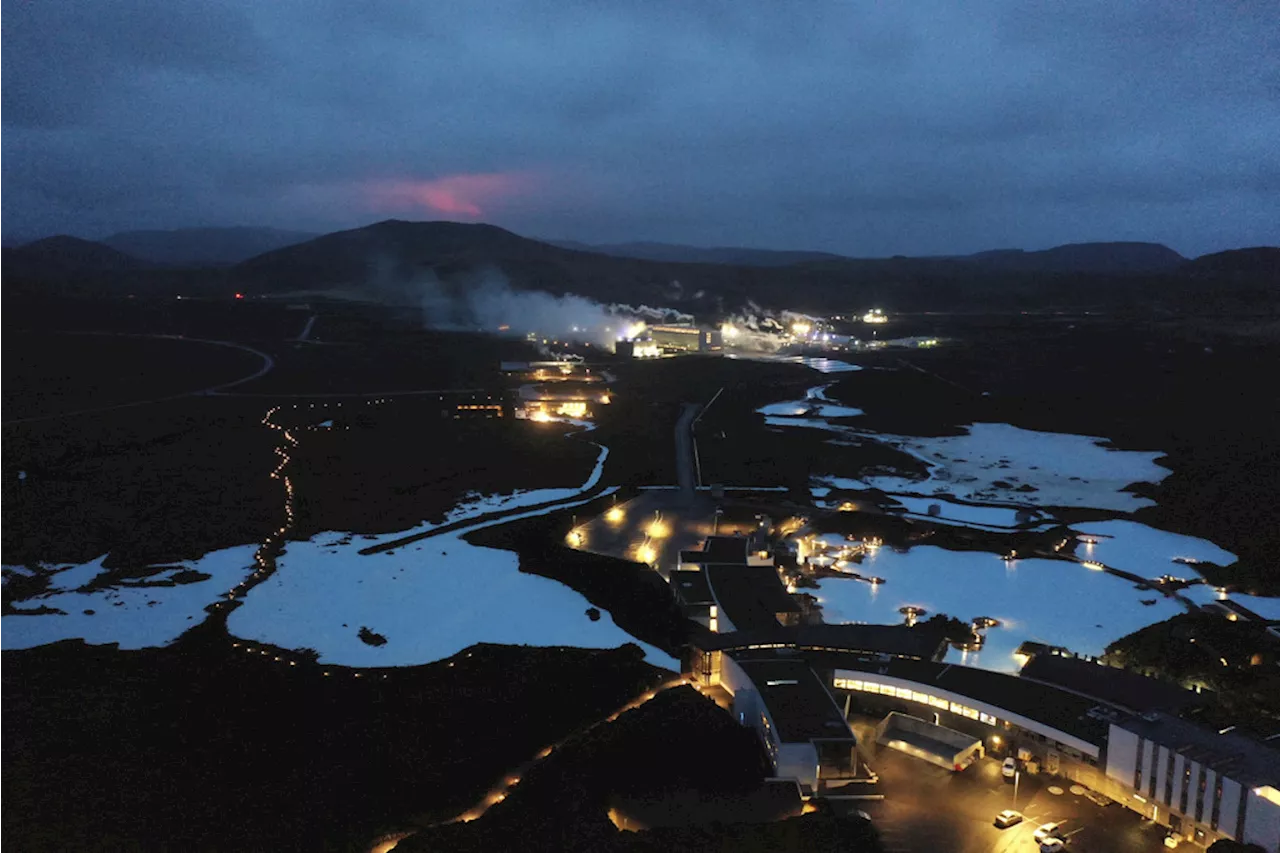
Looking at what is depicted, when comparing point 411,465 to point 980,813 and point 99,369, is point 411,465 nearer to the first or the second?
point 980,813

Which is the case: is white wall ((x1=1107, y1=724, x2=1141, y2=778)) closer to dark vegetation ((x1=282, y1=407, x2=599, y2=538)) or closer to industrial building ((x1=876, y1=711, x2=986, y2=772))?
industrial building ((x1=876, y1=711, x2=986, y2=772))

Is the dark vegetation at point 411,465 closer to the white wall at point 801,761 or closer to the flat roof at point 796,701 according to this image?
the flat roof at point 796,701

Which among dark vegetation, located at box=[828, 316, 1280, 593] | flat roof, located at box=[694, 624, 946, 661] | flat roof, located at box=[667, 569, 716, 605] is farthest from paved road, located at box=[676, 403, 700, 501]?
flat roof, located at box=[694, 624, 946, 661]

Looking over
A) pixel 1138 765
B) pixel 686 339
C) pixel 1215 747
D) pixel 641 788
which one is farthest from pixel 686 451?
pixel 686 339

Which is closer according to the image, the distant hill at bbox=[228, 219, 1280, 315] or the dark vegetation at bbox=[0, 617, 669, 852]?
the dark vegetation at bbox=[0, 617, 669, 852]

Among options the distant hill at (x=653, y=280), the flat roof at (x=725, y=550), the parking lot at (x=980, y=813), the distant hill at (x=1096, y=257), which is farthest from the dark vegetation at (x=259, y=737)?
the distant hill at (x=1096, y=257)

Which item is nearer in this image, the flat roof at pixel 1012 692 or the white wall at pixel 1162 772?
the white wall at pixel 1162 772
